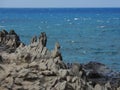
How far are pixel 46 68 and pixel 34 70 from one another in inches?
36.4

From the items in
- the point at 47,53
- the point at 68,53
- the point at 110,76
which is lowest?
the point at 68,53

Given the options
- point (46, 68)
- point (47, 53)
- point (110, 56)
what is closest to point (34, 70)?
point (46, 68)

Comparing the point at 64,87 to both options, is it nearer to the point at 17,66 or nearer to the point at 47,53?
the point at 17,66

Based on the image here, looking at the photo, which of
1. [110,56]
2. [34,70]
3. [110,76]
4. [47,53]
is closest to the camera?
[34,70]

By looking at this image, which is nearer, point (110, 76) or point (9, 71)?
point (9, 71)

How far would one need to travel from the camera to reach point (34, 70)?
24062 millimetres

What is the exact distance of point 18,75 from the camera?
23.3 meters

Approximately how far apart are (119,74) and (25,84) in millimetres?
21450

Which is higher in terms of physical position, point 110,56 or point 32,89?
point 32,89

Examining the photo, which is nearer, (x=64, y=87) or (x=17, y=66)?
(x=64, y=87)

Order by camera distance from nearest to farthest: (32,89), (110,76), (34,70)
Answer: (32,89) → (34,70) → (110,76)

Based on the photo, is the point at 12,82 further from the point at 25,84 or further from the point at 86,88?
the point at 86,88

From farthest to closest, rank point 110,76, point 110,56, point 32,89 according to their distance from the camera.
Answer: point 110,56, point 110,76, point 32,89

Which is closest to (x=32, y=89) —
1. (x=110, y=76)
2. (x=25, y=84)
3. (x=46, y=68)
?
(x=25, y=84)
